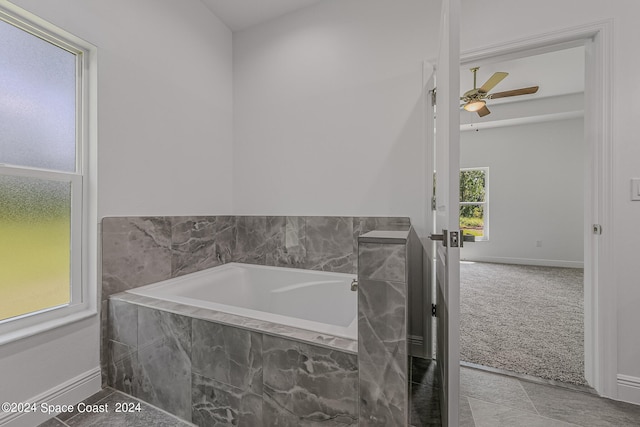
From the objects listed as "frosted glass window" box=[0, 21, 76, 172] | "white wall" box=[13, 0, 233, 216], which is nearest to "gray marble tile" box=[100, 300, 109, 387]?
"white wall" box=[13, 0, 233, 216]

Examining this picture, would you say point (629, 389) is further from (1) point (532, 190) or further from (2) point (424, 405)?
(1) point (532, 190)

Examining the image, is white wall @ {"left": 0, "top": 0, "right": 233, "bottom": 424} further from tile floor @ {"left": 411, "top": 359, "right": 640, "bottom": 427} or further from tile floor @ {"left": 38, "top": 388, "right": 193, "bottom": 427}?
tile floor @ {"left": 411, "top": 359, "right": 640, "bottom": 427}

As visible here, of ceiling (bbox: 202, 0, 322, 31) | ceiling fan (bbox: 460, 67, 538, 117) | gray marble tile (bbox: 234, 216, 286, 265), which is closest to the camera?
ceiling (bbox: 202, 0, 322, 31)

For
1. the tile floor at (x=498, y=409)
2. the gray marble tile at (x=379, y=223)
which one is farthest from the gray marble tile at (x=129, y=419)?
the gray marble tile at (x=379, y=223)

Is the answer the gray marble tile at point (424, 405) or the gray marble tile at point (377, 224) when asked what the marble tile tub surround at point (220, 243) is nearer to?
the gray marble tile at point (377, 224)

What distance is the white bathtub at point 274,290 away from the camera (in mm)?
1847

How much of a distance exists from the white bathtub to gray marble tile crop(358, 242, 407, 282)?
0.81 meters

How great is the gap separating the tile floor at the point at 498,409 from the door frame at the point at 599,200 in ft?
0.52

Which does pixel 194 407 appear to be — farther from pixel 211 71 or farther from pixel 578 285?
pixel 578 285

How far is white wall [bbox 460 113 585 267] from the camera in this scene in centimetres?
462

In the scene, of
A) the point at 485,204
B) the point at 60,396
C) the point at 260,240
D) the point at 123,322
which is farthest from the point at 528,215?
the point at 60,396

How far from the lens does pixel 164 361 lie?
136 cm

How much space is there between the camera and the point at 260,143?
8.05 feet

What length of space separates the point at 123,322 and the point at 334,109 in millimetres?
2046
